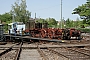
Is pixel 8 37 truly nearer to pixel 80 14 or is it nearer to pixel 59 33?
pixel 59 33

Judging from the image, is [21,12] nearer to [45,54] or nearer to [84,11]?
[84,11]

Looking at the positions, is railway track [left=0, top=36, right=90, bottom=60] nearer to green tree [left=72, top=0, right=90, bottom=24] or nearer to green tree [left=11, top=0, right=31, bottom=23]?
green tree [left=72, top=0, right=90, bottom=24]

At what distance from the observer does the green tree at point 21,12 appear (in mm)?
68938

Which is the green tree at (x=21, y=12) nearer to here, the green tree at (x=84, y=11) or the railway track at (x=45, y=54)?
the green tree at (x=84, y=11)

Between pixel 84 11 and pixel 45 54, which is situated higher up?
pixel 84 11

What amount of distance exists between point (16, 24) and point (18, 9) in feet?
107

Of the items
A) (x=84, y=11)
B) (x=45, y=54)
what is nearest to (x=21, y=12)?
(x=84, y=11)

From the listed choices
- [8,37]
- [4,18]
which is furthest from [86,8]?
[4,18]

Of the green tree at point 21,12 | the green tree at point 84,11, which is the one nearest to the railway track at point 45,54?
the green tree at point 84,11

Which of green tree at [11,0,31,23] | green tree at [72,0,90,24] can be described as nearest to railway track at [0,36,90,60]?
green tree at [72,0,90,24]

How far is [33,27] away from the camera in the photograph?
31484 millimetres

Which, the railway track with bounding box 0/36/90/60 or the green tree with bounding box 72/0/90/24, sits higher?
the green tree with bounding box 72/0/90/24

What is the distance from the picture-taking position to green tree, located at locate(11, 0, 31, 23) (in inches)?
2714

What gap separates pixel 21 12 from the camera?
229 ft
